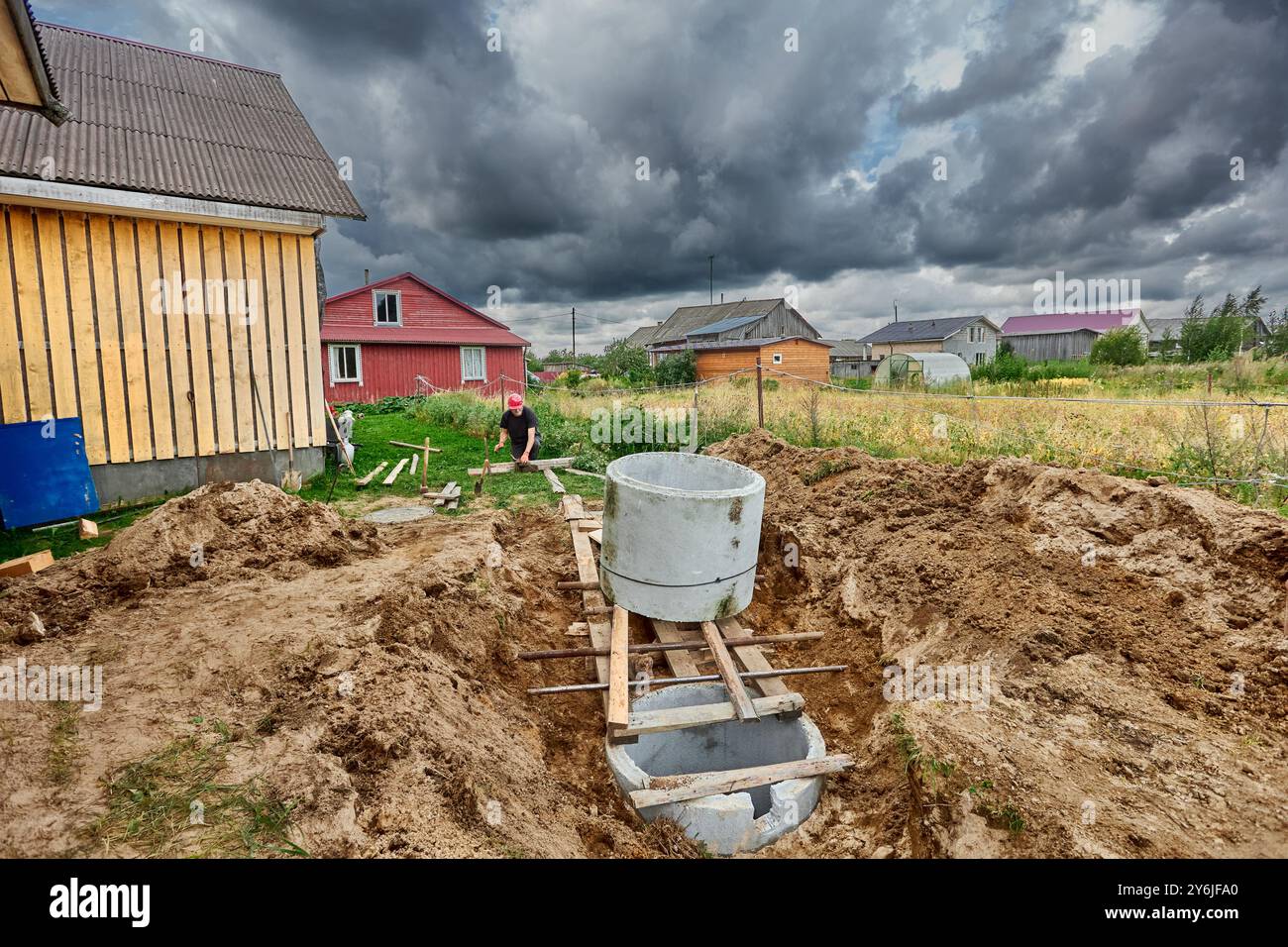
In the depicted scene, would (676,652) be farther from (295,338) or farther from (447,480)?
(295,338)

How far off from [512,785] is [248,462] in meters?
7.75

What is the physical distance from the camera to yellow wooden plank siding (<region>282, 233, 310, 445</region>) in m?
9.00

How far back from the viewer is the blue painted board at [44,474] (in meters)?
6.59

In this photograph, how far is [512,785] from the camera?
329 cm

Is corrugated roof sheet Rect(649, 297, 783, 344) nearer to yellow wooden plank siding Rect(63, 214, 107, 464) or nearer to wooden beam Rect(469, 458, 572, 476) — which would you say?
wooden beam Rect(469, 458, 572, 476)

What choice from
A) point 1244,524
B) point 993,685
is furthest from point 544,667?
point 1244,524

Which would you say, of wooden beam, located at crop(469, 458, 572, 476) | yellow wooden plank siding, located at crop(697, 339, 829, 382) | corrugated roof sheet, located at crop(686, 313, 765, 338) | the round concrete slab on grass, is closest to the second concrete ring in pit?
the round concrete slab on grass

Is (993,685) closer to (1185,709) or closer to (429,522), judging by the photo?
(1185,709)

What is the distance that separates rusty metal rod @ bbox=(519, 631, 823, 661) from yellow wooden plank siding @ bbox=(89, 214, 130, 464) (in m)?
6.78

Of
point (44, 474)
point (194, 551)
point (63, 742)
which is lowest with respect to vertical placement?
point (63, 742)

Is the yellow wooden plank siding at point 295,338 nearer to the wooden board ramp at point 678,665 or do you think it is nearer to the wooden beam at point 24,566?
the wooden beam at point 24,566

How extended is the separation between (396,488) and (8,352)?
4594mm

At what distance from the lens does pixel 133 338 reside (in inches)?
312

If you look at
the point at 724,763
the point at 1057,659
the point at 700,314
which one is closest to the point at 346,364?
the point at 724,763
